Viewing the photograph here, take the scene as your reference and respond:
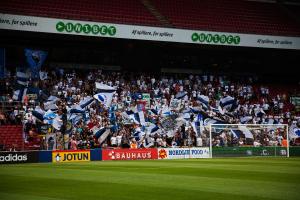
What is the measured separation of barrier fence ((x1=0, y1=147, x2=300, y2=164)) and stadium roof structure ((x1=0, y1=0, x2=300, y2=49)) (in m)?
8.77

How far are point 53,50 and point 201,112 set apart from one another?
38.4ft

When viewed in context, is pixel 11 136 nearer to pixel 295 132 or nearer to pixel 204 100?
pixel 204 100

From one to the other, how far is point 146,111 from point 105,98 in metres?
2.90

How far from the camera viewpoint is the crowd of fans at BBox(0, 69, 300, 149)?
31.6 m

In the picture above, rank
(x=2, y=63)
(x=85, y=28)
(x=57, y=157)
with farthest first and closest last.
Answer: (x=85, y=28) → (x=2, y=63) → (x=57, y=157)

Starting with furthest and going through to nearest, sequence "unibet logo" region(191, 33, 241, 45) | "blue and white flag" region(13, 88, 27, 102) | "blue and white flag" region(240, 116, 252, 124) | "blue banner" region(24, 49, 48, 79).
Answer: "blue and white flag" region(240, 116, 252, 124), "unibet logo" region(191, 33, 241, 45), "blue banner" region(24, 49, 48, 79), "blue and white flag" region(13, 88, 27, 102)

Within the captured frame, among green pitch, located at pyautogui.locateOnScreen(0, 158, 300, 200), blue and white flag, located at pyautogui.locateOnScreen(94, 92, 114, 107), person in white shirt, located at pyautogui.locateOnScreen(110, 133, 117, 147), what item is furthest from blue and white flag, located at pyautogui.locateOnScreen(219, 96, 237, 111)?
green pitch, located at pyautogui.locateOnScreen(0, 158, 300, 200)

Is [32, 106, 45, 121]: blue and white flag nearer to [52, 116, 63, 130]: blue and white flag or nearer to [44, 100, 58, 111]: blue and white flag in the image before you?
[44, 100, 58, 111]: blue and white flag

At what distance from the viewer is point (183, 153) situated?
32.6 metres

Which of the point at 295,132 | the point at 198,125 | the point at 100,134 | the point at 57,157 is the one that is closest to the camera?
the point at 57,157

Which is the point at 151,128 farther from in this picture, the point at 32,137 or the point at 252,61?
the point at 252,61

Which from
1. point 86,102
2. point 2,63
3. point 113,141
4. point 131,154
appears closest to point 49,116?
point 86,102

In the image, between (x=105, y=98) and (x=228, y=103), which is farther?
(x=228, y=103)

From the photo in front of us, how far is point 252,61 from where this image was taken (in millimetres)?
46125
